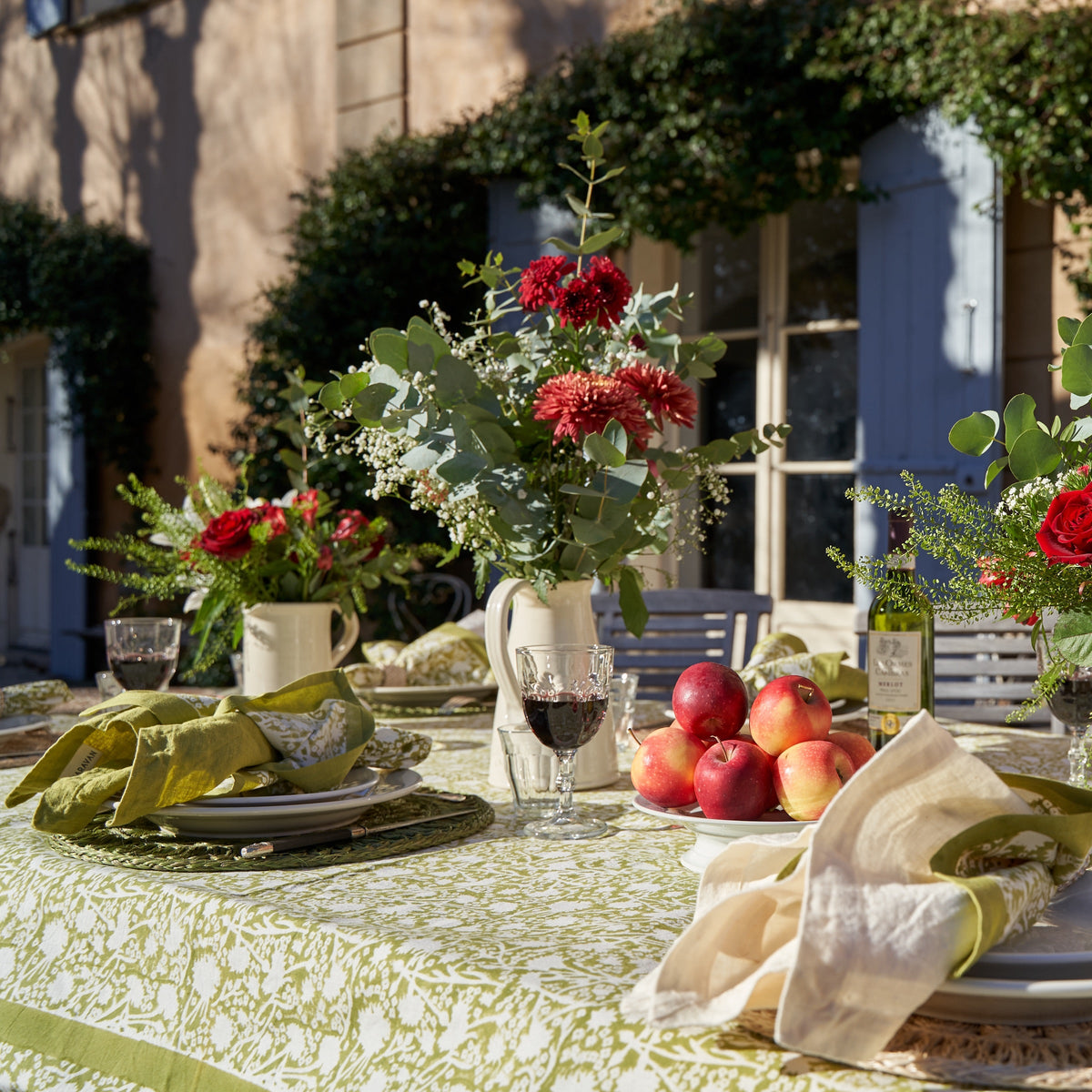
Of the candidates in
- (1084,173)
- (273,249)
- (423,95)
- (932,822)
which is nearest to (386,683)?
(932,822)

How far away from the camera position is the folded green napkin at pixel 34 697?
1.73 metres

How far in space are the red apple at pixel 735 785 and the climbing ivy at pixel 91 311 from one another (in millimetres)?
6523

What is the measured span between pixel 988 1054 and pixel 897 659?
1.94 ft

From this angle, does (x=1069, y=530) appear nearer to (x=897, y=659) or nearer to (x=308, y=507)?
(x=897, y=659)

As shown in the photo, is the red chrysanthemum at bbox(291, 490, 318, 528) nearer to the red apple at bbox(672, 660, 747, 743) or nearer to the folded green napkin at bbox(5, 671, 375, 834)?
the folded green napkin at bbox(5, 671, 375, 834)

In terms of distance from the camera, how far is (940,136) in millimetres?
4238

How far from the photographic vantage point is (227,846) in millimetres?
1062

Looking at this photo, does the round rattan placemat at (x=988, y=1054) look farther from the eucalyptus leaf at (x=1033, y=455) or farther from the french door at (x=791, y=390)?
the french door at (x=791, y=390)

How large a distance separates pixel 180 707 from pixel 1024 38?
369 cm

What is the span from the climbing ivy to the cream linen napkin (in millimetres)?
6788

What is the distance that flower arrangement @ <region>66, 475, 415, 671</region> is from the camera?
1647mm

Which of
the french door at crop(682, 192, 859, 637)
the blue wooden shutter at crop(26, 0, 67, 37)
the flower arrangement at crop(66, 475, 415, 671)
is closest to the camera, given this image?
the flower arrangement at crop(66, 475, 415, 671)

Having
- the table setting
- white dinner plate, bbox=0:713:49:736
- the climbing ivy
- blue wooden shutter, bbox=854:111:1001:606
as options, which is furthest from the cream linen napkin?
the climbing ivy

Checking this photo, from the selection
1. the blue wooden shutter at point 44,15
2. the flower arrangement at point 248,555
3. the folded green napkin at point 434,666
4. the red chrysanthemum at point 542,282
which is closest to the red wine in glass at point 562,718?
the red chrysanthemum at point 542,282
